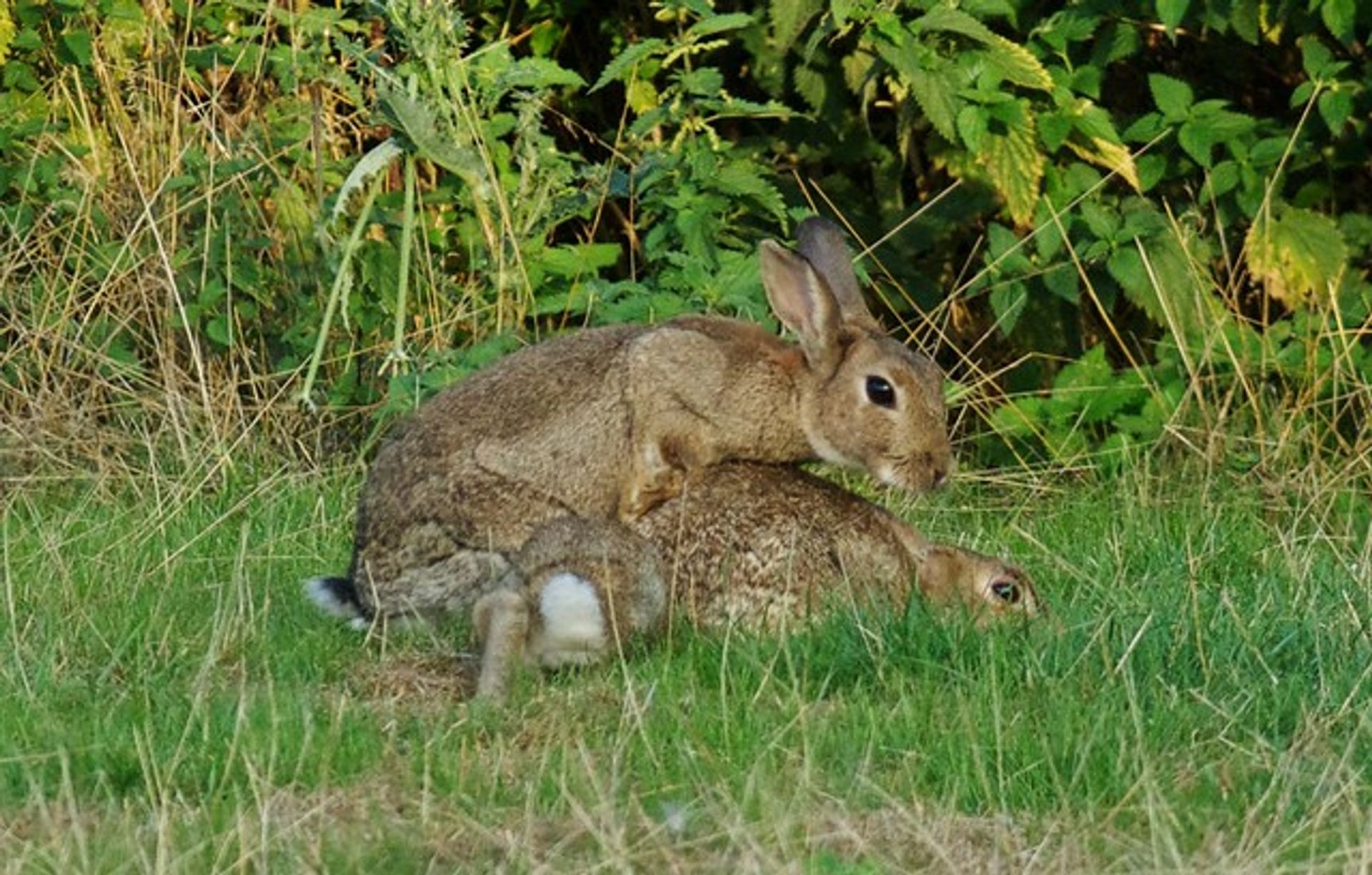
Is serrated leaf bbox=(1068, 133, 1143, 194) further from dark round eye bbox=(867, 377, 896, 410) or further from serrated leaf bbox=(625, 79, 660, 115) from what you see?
dark round eye bbox=(867, 377, 896, 410)

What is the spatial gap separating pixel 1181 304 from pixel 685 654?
3.14m

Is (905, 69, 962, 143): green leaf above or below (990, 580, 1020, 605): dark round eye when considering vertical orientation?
above

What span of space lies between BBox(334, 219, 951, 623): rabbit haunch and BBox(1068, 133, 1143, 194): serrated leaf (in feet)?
5.56

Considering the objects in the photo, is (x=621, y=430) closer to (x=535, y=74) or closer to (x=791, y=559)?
(x=791, y=559)

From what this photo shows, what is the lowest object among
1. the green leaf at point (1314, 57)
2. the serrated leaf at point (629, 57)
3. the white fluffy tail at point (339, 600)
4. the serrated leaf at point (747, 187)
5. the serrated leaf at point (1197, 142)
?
the serrated leaf at point (1197, 142)

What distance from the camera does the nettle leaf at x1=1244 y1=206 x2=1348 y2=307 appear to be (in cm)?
835

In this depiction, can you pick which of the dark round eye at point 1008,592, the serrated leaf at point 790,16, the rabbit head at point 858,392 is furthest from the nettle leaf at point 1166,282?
the dark round eye at point 1008,592

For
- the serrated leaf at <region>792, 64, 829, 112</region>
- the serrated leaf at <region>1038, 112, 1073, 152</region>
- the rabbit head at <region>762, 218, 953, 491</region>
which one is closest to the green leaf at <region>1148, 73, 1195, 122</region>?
the serrated leaf at <region>1038, 112, 1073, 152</region>

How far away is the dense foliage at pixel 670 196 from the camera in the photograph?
315 inches

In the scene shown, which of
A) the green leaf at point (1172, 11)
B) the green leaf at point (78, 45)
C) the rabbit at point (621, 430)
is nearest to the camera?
the rabbit at point (621, 430)

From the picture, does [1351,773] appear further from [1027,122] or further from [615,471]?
[1027,122]

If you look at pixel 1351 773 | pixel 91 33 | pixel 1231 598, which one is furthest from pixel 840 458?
pixel 91 33

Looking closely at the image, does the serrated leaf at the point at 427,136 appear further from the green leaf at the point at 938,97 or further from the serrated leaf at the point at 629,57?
the green leaf at the point at 938,97

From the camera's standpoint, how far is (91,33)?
8844mm
